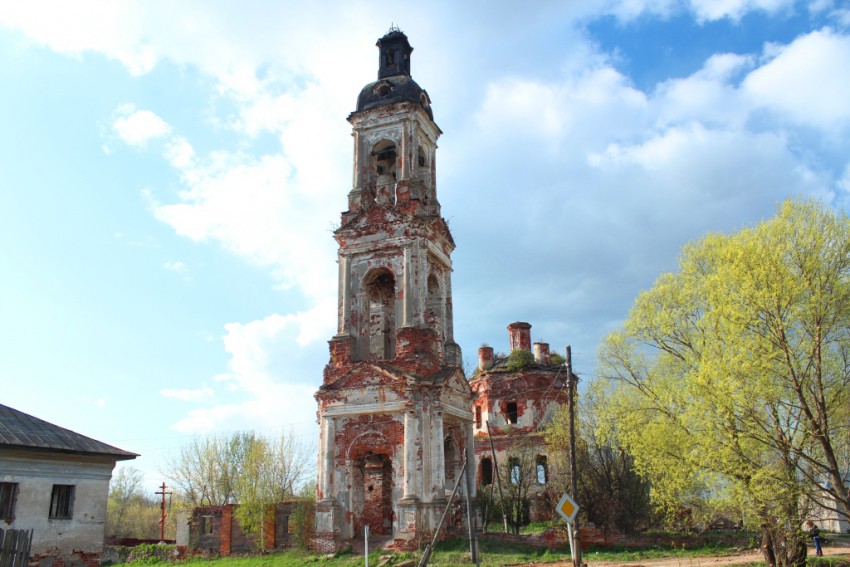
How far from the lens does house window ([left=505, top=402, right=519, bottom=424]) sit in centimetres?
3866

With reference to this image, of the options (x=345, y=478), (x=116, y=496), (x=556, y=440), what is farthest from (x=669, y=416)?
(x=116, y=496)

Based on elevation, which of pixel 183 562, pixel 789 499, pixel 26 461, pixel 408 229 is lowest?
pixel 183 562

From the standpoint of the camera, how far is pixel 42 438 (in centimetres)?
1814

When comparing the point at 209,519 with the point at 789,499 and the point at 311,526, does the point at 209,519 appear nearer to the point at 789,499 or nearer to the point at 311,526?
the point at 311,526

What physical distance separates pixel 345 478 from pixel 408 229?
8.76 m

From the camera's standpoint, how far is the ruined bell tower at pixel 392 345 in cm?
2139

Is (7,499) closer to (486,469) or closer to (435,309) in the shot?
(435,309)

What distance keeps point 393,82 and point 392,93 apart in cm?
69

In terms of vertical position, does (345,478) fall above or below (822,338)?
below

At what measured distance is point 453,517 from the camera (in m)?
22.6

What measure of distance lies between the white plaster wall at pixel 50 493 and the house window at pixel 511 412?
78.3 feet

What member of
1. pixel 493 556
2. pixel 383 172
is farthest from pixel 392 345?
pixel 493 556

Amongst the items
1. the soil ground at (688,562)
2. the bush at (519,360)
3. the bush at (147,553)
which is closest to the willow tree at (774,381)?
the soil ground at (688,562)

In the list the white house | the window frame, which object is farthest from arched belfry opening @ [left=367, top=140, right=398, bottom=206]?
the window frame
